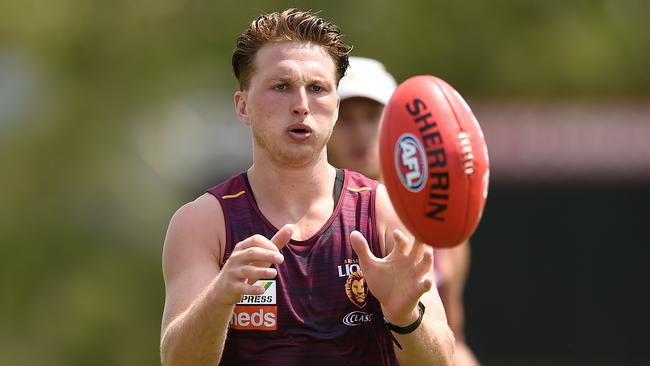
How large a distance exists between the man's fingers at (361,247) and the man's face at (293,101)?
0.54 m

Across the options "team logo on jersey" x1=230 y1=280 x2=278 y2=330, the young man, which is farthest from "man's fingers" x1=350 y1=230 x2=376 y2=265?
"team logo on jersey" x1=230 y1=280 x2=278 y2=330

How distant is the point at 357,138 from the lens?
314 inches

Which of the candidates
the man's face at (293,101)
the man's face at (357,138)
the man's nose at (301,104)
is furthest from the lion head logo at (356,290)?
the man's face at (357,138)

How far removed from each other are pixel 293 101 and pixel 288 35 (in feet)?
0.94

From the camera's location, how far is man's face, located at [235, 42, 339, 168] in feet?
18.4

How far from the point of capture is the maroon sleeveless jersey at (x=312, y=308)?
18.1 feet
